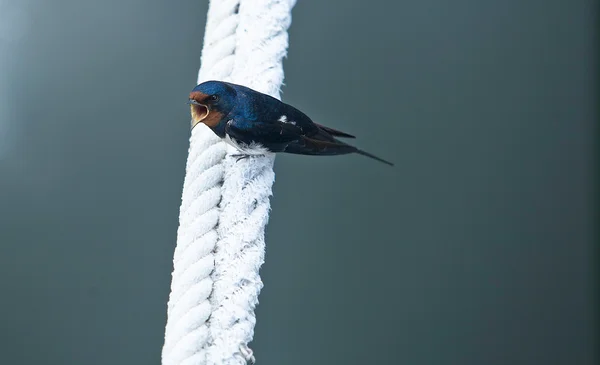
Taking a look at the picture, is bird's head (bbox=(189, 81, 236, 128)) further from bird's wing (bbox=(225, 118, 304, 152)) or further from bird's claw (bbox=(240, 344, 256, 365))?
bird's claw (bbox=(240, 344, 256, 365))

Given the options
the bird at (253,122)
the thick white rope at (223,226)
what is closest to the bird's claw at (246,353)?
the thick white rope at (223,226)

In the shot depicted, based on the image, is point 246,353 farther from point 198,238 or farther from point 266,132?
point 266,132

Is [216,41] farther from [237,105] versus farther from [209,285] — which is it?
[209,285]

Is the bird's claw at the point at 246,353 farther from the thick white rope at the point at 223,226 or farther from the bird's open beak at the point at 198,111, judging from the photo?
the bird's open beak at the point at 198,111

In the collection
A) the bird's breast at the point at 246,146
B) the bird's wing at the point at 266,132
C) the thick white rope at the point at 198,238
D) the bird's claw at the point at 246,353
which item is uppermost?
the bird's wing at the point at 266,132

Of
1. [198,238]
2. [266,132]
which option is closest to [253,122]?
[266,132]

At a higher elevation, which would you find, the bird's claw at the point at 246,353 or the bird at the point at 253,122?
the bird at the point at 253,122

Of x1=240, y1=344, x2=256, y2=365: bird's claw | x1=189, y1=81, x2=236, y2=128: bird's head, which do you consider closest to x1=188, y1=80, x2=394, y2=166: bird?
x1=189, y1=81, x2=236, y2=128: bird's head

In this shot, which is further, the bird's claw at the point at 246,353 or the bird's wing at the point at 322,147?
the bird's wing at the point at 322,147

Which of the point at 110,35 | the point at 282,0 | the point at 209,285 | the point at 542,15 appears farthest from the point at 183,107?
the point at 542,15
